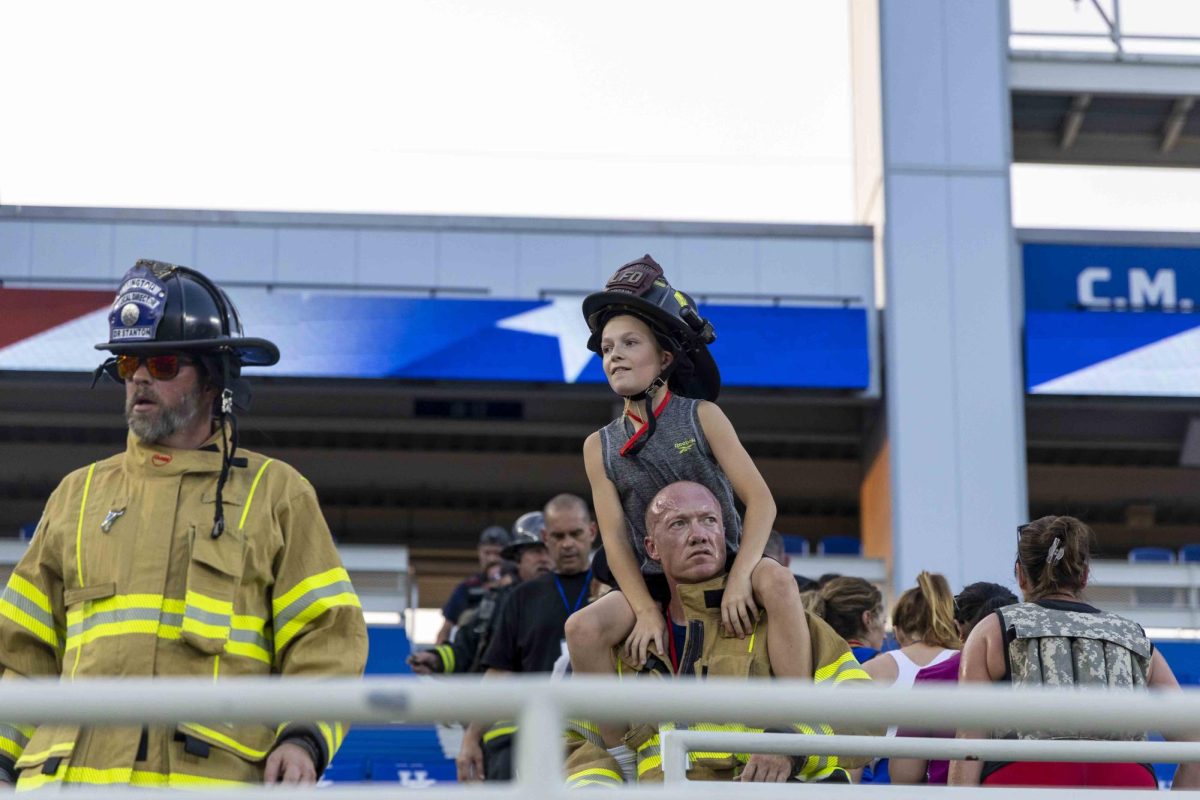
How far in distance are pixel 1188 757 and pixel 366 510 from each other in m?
23.6

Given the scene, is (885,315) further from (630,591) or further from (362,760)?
(630,591)

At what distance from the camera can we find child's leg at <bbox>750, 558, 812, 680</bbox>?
432 centimetres

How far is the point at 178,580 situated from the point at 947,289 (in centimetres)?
1689

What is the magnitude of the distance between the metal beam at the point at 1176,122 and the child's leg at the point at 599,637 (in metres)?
17.8

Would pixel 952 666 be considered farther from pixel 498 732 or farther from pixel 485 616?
pixel 485 616

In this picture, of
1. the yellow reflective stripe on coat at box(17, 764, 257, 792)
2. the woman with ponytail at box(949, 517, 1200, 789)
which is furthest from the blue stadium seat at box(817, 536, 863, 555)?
the yellow reflective stripe on coat at box(17, 764, 257, 792)

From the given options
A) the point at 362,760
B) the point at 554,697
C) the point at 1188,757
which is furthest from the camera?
the point at 362,760

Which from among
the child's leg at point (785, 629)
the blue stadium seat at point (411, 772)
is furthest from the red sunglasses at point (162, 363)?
the blue stadium seat at point (411, 772)

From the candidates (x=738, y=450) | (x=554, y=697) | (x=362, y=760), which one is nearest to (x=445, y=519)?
(x=362, y=760)

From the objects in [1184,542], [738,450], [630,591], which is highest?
[1184,542]

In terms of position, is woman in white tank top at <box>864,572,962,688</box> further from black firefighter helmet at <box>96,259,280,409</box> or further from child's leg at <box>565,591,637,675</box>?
black firefighter helmet at <box>96,259,280,409</box>

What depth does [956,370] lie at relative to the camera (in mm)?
19828

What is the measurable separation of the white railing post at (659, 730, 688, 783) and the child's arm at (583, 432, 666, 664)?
0.63 m

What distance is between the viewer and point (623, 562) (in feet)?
15.1
